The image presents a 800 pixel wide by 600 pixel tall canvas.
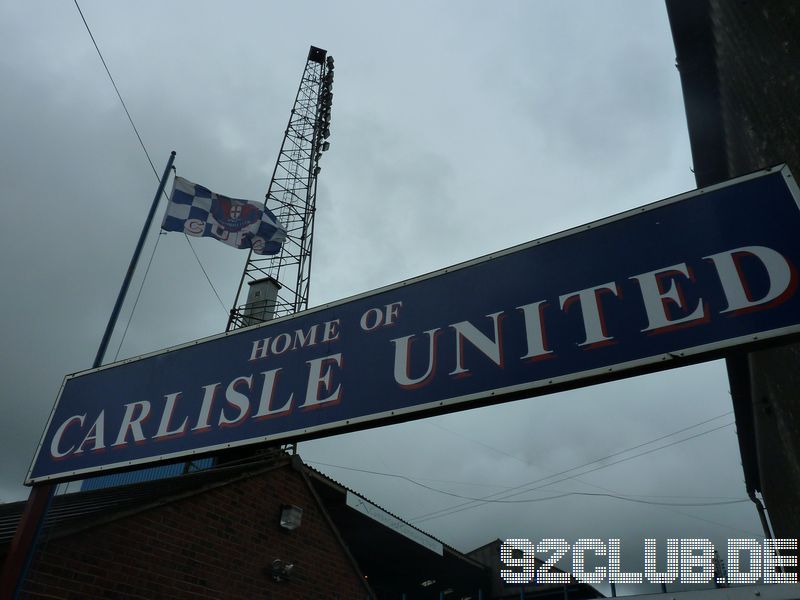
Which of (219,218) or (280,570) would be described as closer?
(280,570)

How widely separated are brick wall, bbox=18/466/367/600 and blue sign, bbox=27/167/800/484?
2.23 m

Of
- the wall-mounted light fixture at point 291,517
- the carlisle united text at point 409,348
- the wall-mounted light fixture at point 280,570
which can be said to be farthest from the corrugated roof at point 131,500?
the carlisle united text at point 409,348

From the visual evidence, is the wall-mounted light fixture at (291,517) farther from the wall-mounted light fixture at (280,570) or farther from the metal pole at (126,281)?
the metal pole at (126,281)

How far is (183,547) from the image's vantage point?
6.86 metres

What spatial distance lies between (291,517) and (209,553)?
1.42 meters

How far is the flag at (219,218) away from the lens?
10.6 meters

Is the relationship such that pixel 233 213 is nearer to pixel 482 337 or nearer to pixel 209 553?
pixel 209 553

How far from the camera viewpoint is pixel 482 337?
2943 mm

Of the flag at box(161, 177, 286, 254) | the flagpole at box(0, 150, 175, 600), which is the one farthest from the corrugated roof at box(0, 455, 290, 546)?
the flag at box(161, 177, 286, 254)

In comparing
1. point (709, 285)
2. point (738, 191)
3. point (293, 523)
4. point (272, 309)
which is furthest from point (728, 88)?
point (272, 309)

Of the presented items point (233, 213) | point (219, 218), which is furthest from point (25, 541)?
point (233, 213)

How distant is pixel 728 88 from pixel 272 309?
11569mm

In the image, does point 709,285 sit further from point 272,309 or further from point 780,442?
point 272,309

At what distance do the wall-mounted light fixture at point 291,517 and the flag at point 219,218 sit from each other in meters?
5.28
